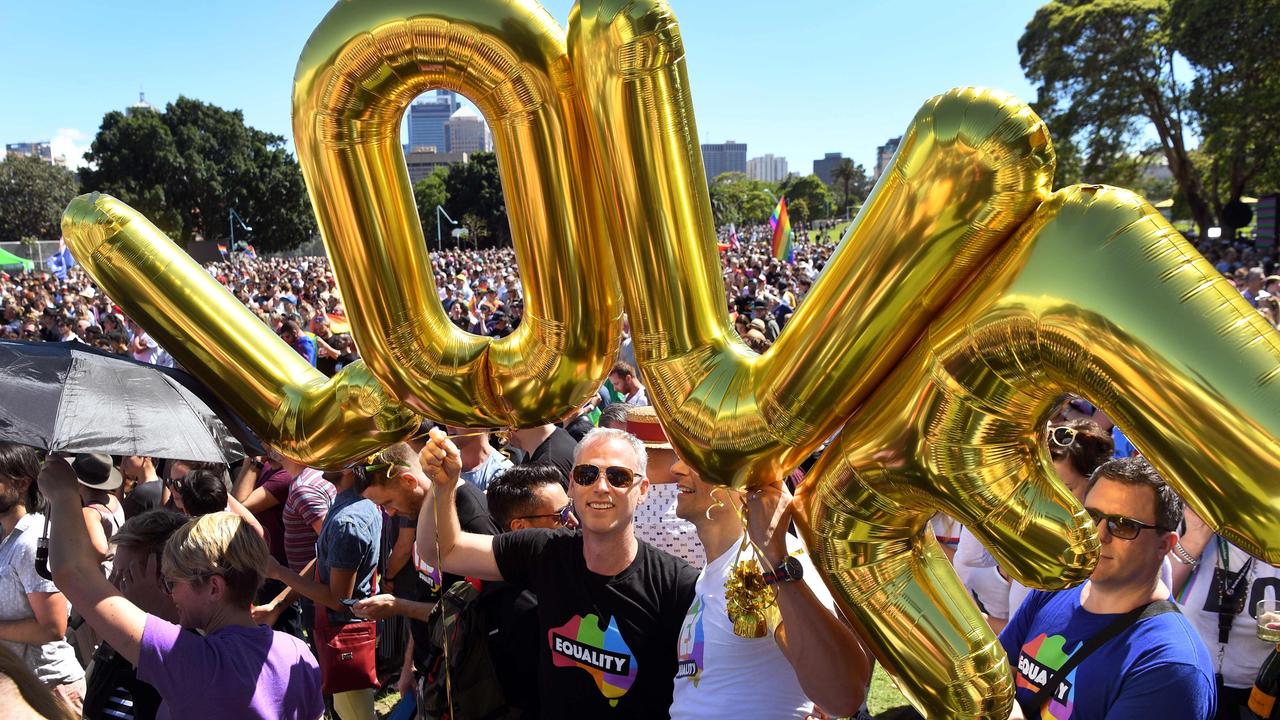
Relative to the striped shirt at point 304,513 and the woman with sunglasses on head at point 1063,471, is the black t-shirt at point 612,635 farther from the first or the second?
the striped shirt at point 304,513

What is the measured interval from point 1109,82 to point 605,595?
114 feet

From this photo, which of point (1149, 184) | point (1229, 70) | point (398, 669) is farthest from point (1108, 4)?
point (398, 669)

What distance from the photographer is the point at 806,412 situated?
151 cm

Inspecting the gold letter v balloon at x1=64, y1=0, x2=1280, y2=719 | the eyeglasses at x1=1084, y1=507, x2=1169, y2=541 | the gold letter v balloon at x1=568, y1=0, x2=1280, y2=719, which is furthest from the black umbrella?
the eyeglasses at x1=1084, y1=507, x2=1169, y2=541

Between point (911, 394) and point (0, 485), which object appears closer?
point (911, 394)

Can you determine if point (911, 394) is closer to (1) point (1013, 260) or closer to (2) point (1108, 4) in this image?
(1) point (1013, 260)

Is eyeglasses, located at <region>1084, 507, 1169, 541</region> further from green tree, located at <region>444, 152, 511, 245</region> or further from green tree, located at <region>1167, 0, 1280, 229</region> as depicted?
green tree, located at <region>444, 152, 511, 245</region>

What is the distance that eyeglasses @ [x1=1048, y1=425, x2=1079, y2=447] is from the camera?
3453 millimetres

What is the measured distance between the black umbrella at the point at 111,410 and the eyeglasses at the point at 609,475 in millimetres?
960

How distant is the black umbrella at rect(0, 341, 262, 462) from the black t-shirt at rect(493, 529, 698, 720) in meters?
1.08

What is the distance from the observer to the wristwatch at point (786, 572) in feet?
6.36

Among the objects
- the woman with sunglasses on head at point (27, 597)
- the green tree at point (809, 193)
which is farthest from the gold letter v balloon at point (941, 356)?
the green tree at point (809, 193)

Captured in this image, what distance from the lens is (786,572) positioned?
6.41 feet

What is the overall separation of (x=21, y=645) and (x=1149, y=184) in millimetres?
47066
